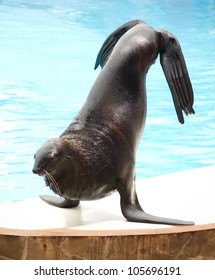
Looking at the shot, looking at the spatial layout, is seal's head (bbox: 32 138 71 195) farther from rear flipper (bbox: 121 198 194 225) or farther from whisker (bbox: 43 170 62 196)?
rear flipper (bbox: 121 198 194 225)

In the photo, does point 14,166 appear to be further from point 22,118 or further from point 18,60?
point 18,60

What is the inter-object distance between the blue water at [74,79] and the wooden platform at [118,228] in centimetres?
251

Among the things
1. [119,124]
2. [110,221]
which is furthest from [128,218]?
[119,124]

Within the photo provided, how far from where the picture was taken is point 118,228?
8.54 feet

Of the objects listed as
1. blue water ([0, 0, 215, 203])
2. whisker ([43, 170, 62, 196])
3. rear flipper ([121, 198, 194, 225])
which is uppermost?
whisker ([43, 170, 62, 196])

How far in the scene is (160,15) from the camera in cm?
1097

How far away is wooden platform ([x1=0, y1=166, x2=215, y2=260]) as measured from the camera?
2.22m

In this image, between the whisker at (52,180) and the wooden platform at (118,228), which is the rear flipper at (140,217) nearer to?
the wooden platform at (118,228)

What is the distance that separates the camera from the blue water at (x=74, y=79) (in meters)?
6.46

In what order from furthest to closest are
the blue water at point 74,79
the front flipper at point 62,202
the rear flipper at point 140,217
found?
the blue water at point 74,79
the front flipper at point 62,202
the rear flipper at point 140,217

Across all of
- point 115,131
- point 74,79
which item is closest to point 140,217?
point 115,131

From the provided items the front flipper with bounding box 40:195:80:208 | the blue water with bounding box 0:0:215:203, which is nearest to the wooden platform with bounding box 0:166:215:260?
the front flipper with bounding box 40:195:80:208

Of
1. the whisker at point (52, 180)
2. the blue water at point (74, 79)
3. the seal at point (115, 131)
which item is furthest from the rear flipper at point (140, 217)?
the blue water at point (74, 79)
